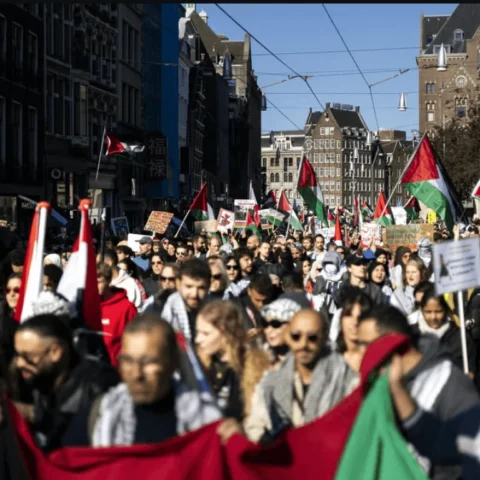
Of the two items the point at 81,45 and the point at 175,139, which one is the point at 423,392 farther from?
the point at 175,139

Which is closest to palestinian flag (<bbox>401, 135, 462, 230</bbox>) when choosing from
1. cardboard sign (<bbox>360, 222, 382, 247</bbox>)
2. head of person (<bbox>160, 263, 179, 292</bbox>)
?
head of person (<bbox>160, 263, 179, 292</bbox>)

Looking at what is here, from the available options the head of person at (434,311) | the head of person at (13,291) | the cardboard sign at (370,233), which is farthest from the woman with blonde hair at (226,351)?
the cardboard sign at (370,233)

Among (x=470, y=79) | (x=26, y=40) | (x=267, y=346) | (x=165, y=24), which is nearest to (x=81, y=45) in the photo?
(x=26, y=40)

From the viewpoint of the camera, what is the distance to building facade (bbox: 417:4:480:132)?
147m

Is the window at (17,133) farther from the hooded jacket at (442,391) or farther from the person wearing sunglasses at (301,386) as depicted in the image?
the hooded jacket at (442,391)

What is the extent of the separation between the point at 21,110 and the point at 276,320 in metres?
35.0

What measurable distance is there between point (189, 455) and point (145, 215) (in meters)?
60.2

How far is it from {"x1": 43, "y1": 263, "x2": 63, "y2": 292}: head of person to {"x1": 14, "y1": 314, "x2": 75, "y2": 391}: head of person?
12.7 feet

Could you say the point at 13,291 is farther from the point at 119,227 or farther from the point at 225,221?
the point at 225,221

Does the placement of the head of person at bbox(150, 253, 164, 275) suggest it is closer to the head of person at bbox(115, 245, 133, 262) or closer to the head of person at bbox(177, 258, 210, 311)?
the head of person at bbox(115, 245, 133, 262)

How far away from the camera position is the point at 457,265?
8992 millimetres

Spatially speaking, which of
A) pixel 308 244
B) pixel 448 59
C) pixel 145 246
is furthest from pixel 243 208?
pixel 448 59

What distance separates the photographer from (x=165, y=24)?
2820 inches

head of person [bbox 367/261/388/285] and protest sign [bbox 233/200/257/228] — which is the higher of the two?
protest sign [bbox 233/200/257/228]
